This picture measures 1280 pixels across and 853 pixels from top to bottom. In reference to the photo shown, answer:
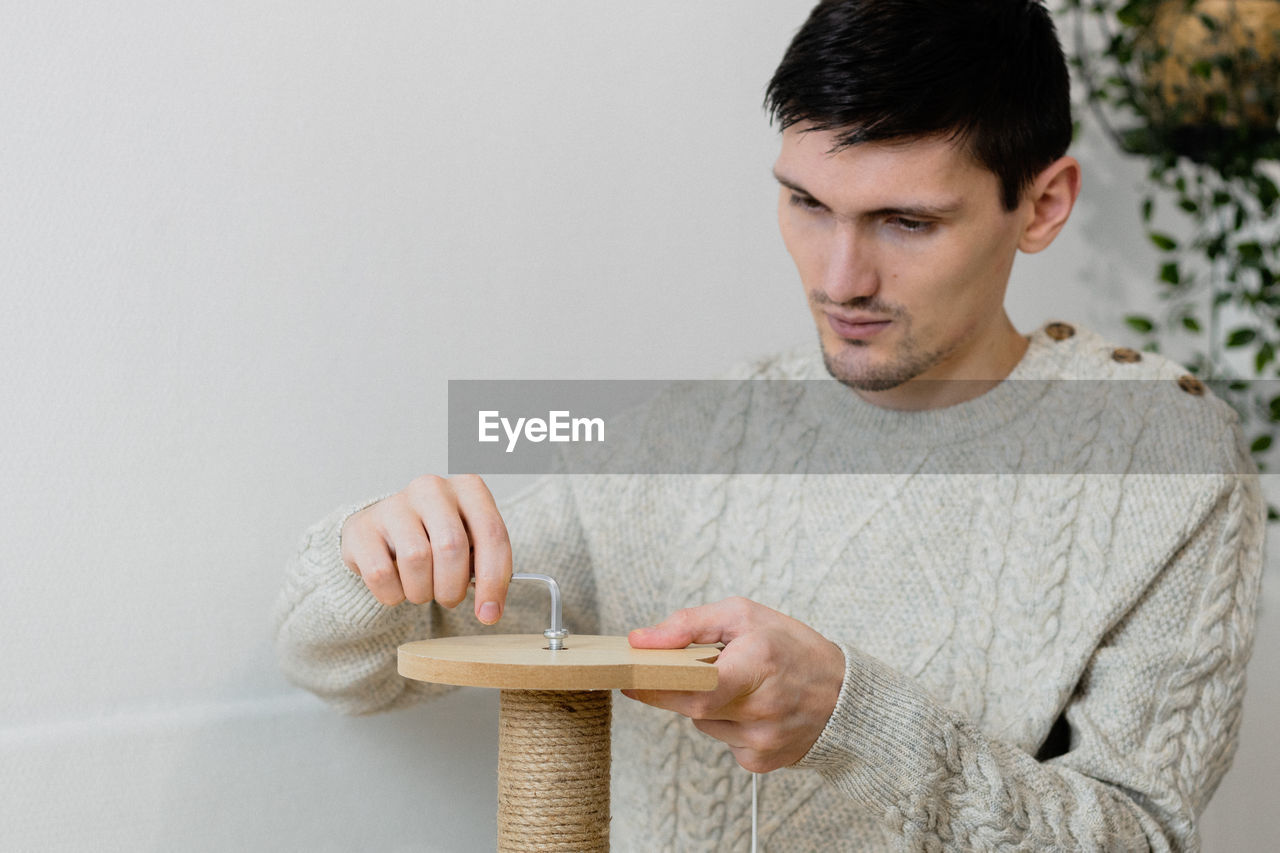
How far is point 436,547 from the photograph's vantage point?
94 cm

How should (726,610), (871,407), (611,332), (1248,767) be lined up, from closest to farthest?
(726,610) < (871,407) < (611,332) < (1248,767)

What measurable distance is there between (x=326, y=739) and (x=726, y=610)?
0.58m

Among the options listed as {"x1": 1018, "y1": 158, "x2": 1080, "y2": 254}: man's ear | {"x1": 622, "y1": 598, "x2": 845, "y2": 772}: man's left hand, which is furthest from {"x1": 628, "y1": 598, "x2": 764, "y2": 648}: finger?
{"x1": 1018, "y1": 158, "x2": 1080, "y2": 254}: man's ear

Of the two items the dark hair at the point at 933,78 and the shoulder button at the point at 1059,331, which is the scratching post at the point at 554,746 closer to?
the dark hair at the point at 933,78

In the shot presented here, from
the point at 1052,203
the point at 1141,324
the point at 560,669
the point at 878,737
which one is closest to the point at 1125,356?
the point at 1052,203

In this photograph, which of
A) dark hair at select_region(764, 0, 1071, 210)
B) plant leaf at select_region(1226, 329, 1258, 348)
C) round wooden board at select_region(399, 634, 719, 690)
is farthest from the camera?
plant leaf at select_region(1226, 329, 1258, 348)

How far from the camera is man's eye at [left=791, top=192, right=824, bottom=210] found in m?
1.19

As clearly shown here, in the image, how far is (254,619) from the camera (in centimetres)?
127

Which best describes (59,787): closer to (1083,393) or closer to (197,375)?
(197,375)

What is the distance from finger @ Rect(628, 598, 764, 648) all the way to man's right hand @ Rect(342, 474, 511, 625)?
0.12 metres

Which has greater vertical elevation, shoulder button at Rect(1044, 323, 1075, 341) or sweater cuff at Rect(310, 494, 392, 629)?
shoulder button at Rect(1044, 323, 1075, 341)

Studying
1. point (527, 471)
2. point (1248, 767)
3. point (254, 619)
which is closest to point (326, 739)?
point (254, 619)

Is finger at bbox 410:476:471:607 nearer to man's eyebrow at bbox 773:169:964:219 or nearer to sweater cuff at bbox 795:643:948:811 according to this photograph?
sweater cuff at bbox 795:643:948:811

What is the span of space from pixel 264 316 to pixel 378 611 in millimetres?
369
